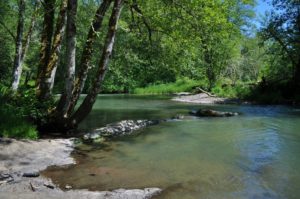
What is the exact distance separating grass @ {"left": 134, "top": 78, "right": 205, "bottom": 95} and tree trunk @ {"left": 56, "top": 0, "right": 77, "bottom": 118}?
3067 centimetres

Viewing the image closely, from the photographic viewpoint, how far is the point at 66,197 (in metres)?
6.58

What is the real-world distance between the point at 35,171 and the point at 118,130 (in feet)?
22.4

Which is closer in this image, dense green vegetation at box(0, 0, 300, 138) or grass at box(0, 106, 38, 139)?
grass at box(0, 106, 38, 139)

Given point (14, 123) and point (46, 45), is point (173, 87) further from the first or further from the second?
point (14, 123)

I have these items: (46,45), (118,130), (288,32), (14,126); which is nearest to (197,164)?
(14,126)

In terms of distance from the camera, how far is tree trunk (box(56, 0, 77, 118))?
464 inches

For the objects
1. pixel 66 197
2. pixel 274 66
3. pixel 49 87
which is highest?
pixel 274 66

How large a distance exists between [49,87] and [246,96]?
21.3m

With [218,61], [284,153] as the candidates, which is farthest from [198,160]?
[218,61]

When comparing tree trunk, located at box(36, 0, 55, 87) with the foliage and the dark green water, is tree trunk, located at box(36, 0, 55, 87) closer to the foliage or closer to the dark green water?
the foliage

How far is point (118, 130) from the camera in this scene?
1470 centimetres

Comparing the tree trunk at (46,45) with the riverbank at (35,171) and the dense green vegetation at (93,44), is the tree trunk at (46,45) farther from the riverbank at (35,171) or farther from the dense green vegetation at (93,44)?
the riverbank at (35,171)

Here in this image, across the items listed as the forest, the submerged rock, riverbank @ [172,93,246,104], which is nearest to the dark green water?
the forest

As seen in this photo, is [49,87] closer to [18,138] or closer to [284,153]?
[18,138]
